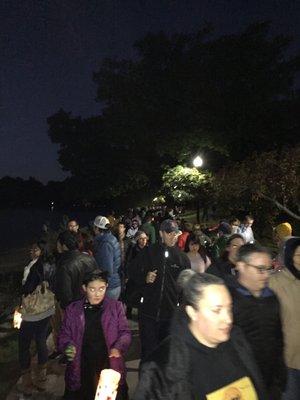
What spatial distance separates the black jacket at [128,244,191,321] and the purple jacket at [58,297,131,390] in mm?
931

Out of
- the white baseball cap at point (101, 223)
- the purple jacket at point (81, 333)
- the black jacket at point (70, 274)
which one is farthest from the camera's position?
the white baseball cap at point (101, 223)

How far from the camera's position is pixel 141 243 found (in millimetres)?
7602

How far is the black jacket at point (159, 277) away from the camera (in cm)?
466

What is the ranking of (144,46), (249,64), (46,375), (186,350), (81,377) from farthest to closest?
(144,46), (249,64), (46,375), (81,377), (186,350)

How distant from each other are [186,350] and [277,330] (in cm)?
123

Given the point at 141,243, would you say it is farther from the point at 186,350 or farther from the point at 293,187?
the point at 293,187

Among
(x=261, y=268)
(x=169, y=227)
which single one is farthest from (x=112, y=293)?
(x=261, y=268)

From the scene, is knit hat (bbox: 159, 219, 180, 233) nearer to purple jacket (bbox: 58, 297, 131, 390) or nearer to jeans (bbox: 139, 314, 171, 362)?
jeans (bbox: 139, 314, 171, 362)

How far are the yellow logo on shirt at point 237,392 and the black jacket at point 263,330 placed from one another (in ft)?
2.36

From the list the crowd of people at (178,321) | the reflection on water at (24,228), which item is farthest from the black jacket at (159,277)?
the reflection on water at (24,228)

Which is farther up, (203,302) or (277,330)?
(203,302)

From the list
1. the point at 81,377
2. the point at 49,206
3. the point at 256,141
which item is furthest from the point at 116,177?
the point at 49,206

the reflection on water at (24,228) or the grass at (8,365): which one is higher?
the reflection on water at (24,228)

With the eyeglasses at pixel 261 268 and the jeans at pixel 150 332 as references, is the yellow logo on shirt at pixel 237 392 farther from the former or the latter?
the jeans at pixel 150 332
